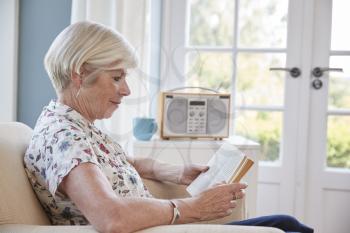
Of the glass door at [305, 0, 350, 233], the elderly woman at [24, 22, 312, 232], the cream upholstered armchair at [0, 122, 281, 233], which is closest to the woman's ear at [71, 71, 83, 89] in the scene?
the elderly woman at [24, 22, 312, 232]

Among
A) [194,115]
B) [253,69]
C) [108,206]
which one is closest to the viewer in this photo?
[108,206]

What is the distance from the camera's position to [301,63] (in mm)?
2639

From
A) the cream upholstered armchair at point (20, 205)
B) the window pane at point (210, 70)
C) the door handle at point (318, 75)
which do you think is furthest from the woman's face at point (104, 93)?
the door handle at point (318, 75)

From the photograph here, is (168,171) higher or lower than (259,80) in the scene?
lower

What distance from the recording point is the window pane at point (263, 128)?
2717 millimetres

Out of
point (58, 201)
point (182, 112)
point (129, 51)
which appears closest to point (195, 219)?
point (58, 201)

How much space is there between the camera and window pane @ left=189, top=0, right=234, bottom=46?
8.97 ft

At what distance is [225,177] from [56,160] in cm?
53

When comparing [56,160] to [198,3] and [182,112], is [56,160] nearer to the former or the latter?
[182,112]

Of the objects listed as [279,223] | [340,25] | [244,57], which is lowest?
[279,223]

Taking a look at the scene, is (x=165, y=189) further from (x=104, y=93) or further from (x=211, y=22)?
(x=211, y=22)

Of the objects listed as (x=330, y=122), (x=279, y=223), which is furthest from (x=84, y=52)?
(x=330, y=122)

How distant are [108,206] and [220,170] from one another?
1.75ft

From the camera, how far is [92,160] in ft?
3.94
